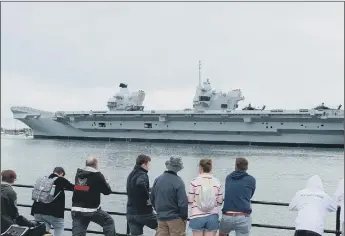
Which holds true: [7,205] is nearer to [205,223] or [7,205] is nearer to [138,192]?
[138,192]

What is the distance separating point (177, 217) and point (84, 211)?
1.14 metres

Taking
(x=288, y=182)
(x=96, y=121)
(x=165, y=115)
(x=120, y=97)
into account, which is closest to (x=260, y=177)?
(x=288, y=182)

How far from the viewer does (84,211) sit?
19.7ft

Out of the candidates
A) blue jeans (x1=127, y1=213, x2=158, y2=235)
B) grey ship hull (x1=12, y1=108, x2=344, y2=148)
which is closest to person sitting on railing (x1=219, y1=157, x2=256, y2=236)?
blue jeans (x1=127, y1=213, x2=158, y2=235)

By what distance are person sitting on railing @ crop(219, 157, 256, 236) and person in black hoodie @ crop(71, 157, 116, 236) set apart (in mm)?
1384

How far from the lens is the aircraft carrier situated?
62.4 metres

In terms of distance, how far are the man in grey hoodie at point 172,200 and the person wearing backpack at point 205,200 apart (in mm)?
165

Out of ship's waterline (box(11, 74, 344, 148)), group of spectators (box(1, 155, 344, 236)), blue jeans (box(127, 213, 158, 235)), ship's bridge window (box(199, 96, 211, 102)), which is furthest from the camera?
ship's bridge window (box(199, 96, 211, 102))

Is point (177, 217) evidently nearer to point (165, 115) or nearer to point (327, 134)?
point (327, 134)

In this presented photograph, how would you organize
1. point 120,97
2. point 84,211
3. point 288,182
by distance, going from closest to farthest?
point 84,211
point 288,182
point 120,97

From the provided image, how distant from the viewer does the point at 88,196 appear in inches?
233

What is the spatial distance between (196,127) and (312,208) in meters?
64.8

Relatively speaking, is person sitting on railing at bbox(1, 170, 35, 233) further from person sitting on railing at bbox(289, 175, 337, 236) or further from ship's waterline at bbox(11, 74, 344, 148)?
ship's waterline at bbox(11, 74, 344, 148)

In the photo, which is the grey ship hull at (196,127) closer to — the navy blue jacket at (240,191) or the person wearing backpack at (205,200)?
the navy blue jacket at (240,191)
